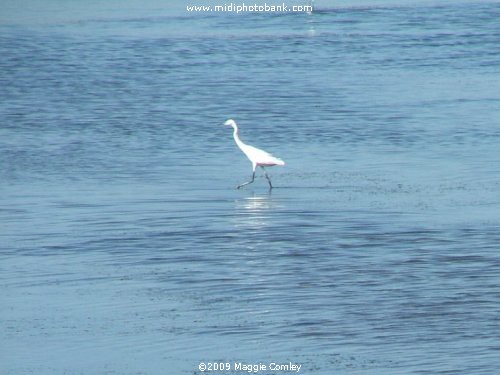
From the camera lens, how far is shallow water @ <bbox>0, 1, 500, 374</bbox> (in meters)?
13.6

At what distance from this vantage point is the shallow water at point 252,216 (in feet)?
44.6

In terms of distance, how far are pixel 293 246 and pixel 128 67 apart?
86.1ft

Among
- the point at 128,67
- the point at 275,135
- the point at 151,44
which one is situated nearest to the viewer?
the point at 275,135

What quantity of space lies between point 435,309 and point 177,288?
282cm

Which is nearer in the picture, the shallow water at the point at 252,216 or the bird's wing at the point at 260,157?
the shallow water at the point at 252,216

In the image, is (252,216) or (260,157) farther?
(260,157)

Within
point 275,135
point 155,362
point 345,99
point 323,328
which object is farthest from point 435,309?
point 345,99

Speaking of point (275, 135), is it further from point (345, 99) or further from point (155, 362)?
point (155, 362)

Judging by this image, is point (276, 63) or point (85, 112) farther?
point (276, 63)

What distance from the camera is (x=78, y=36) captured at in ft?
171

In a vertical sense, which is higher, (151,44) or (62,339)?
(62,339)

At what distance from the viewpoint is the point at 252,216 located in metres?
20.2

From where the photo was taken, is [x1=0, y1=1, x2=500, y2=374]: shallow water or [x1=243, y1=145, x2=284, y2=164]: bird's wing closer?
[x1=0, y1=1, x2=500, y2=374]: shallow water

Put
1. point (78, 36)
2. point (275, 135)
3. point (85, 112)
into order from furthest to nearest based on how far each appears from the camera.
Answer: point (78, 36) < point (85, 112) < point (275, 135)
